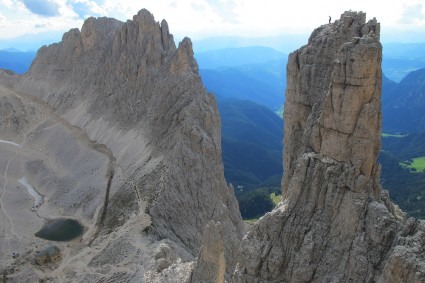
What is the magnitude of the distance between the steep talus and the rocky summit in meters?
0.30

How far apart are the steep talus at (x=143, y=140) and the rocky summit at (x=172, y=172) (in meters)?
0.30

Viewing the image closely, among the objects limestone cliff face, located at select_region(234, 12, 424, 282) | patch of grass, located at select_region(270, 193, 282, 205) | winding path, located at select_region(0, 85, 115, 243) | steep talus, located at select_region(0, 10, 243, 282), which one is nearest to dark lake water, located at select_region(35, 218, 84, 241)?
steep talus, located at select_region(0, 10, 243, 282)

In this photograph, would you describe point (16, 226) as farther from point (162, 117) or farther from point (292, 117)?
point (292, 117)

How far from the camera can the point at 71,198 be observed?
279ft

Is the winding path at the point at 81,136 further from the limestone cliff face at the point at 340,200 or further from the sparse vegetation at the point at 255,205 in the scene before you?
the sparse vegetation at the point at 255,205

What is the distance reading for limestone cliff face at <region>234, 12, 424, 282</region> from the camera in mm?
29281

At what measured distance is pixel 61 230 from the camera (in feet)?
246

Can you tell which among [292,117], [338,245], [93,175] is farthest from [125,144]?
[338,245]

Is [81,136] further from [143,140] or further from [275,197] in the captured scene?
[275,197]

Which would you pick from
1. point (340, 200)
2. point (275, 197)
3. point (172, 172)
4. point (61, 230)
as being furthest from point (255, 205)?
point (340, 200)

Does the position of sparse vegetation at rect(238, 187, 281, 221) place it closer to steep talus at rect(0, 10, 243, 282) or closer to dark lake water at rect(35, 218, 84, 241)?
steep talus at rect(0, 10, 243, 282)

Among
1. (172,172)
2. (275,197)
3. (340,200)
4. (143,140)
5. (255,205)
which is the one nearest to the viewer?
(340,200)

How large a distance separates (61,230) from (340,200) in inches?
2217

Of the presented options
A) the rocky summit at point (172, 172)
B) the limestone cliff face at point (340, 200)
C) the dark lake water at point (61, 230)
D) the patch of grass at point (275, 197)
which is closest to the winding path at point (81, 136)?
the rocky summit at point (172, 172)
